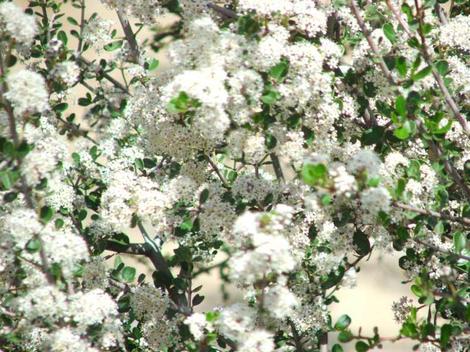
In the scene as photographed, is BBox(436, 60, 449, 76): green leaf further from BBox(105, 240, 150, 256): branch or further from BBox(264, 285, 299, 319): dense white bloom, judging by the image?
BBox(105, 240, 150, 256): branch

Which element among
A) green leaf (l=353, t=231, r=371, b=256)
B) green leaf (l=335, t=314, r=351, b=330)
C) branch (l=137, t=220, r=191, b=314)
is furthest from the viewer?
branch (l=137, t=220, r=191, b=314)

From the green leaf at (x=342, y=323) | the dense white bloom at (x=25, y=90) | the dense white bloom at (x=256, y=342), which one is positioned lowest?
the dense white bloom at (x=256, y=342)

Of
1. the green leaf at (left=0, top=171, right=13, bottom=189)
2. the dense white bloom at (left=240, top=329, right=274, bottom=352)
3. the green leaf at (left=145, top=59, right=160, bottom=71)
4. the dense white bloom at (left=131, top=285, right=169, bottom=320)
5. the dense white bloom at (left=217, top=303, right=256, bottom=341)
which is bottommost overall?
the dense white bloom at (left=240, top=329, right=274, bottom=352)

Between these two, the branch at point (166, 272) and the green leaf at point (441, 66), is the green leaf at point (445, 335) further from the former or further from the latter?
the branch at point (166, 272)

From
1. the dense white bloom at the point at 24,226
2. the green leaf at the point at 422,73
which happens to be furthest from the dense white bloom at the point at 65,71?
the green leaf at the point at 422,73

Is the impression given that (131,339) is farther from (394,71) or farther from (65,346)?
(394,71)

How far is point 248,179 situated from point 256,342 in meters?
0.81

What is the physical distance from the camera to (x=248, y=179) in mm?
3271

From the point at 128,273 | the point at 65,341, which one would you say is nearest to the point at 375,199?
the point at 65,341

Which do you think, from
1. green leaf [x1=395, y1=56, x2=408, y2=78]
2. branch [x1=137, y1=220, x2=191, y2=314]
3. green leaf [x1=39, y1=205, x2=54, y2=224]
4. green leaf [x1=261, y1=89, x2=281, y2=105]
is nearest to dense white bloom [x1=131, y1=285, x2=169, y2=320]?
branch [x1=137, y1=220, x2=191, y2=314]

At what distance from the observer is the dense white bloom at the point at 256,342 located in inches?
104

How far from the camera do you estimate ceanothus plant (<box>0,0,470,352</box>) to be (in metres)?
2.74

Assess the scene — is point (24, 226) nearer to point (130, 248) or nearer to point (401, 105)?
point (401, 105)

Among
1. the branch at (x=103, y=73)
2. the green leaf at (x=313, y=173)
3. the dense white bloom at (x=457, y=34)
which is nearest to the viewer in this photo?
the green leaf at (x=313, y=173)
